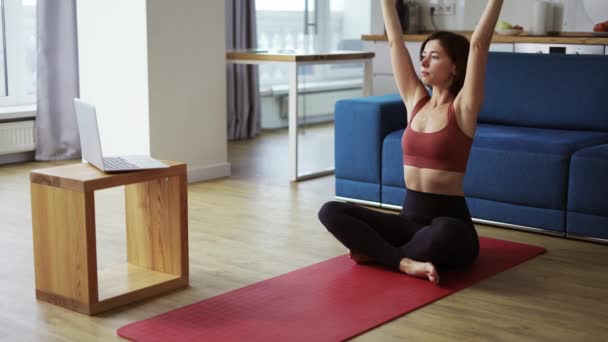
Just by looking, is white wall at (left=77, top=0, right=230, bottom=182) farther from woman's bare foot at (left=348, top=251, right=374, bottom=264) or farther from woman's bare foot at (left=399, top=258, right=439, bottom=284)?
woman's bare foot at (left=399, top=258, right=439, bottom=284)

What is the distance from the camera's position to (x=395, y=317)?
253 centimetres

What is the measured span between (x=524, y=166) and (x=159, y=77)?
2.00m

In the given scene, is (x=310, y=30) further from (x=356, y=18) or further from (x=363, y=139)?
(x=363, y=139)

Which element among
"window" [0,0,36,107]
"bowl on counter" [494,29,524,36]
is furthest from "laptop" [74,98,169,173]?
"bowl on counter" [494,29,524,36]

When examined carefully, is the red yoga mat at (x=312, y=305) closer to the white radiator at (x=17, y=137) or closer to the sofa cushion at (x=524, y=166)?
the sofa cushion at (x=524, y=166)

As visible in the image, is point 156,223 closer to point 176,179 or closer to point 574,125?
point 176,179

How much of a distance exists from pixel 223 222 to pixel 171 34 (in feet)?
4.15

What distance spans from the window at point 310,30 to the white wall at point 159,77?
1896 mm

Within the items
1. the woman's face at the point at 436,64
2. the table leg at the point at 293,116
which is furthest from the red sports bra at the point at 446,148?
the table leg at the point at 293,116

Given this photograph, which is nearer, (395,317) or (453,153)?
(395,317)

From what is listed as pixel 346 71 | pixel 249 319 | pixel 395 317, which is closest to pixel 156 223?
pixel 249 319

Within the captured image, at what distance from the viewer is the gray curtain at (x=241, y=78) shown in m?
6.38

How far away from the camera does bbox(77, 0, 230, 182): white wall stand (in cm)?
448

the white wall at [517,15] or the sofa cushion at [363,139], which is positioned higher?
the white wall at [517,15]
